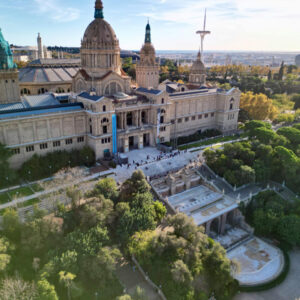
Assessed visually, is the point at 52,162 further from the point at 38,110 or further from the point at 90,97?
the point at 90,97

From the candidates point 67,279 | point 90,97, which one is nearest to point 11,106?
point 90,97

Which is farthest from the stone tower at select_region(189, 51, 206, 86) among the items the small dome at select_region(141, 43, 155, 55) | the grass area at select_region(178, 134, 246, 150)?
the grass area at select_region(178, 134, 246, 150)

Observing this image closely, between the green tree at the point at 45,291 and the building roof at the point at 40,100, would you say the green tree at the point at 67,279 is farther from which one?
the building roof at the point at 40,100

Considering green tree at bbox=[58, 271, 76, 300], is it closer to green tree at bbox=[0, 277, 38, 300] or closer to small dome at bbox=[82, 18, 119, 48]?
green tree at bbox=[0, 277, 38, 300]

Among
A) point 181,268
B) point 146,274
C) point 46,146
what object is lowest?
point 146,274

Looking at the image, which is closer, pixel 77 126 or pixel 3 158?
pixel 3 158

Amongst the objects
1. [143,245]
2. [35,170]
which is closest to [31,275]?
[143,245]

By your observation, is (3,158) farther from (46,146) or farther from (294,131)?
(294,131)
